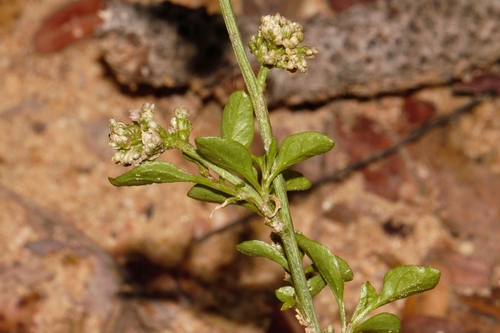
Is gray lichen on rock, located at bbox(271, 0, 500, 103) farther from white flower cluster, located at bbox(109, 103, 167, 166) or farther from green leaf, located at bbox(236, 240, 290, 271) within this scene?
white flower cluster, located at bbox(109, 103, 167, 166)

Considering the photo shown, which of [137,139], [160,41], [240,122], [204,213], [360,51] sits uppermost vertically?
[360,51]

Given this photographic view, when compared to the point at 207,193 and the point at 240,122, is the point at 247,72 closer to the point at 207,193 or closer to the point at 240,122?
the point at 240,122

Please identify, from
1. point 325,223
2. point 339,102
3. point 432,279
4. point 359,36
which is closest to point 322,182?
point 325,223

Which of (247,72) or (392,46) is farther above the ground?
(392,46)

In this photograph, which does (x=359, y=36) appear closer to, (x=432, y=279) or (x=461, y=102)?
(x=461, y=102)

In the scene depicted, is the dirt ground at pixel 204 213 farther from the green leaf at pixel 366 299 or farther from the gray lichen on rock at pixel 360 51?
the green leaf at pixel 366 299

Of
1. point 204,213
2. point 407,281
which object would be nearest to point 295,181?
point 407,281

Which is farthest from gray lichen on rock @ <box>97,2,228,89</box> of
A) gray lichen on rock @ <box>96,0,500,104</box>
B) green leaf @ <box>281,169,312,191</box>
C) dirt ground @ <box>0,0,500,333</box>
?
green leaf @ <box>281,169,312,191</box>
